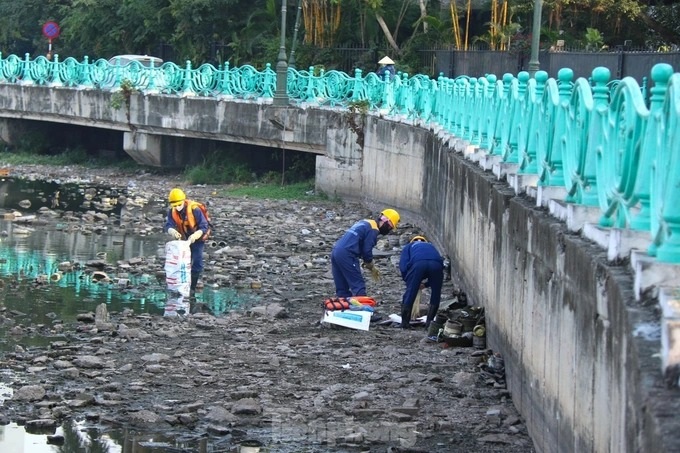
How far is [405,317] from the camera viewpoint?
1201cm

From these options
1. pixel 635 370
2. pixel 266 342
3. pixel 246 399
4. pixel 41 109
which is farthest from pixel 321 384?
pixel 41 109

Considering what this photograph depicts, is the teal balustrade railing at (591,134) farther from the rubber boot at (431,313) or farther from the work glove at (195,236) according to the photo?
the work glove at (195,236)

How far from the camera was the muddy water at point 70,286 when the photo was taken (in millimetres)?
8258

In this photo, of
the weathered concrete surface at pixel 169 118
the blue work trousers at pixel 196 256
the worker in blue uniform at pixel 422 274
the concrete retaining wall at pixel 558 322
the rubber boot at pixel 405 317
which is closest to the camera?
the concrete retaining wall at pixel 558 322

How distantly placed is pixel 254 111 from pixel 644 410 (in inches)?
914

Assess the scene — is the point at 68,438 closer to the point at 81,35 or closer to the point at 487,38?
the point at 487,38

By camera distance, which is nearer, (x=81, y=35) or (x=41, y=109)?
(x=41, y=109)

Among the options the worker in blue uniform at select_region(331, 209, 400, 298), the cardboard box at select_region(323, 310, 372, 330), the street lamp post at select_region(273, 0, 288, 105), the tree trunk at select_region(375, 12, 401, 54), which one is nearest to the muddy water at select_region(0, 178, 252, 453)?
the worker in blue uniform at select_region(331, 209, 400, 298)

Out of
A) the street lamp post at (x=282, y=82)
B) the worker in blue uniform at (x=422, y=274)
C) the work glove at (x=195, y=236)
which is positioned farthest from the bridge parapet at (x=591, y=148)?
the street lamp post at (x=282, y=82)

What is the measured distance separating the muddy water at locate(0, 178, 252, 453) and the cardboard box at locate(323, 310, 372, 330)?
1.70 m

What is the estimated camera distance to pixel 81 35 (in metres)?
38.8

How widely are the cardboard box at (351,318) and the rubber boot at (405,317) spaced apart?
13.6 inches

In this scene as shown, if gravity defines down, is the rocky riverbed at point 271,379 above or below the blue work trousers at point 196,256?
below

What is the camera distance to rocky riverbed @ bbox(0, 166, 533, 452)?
844 cm
